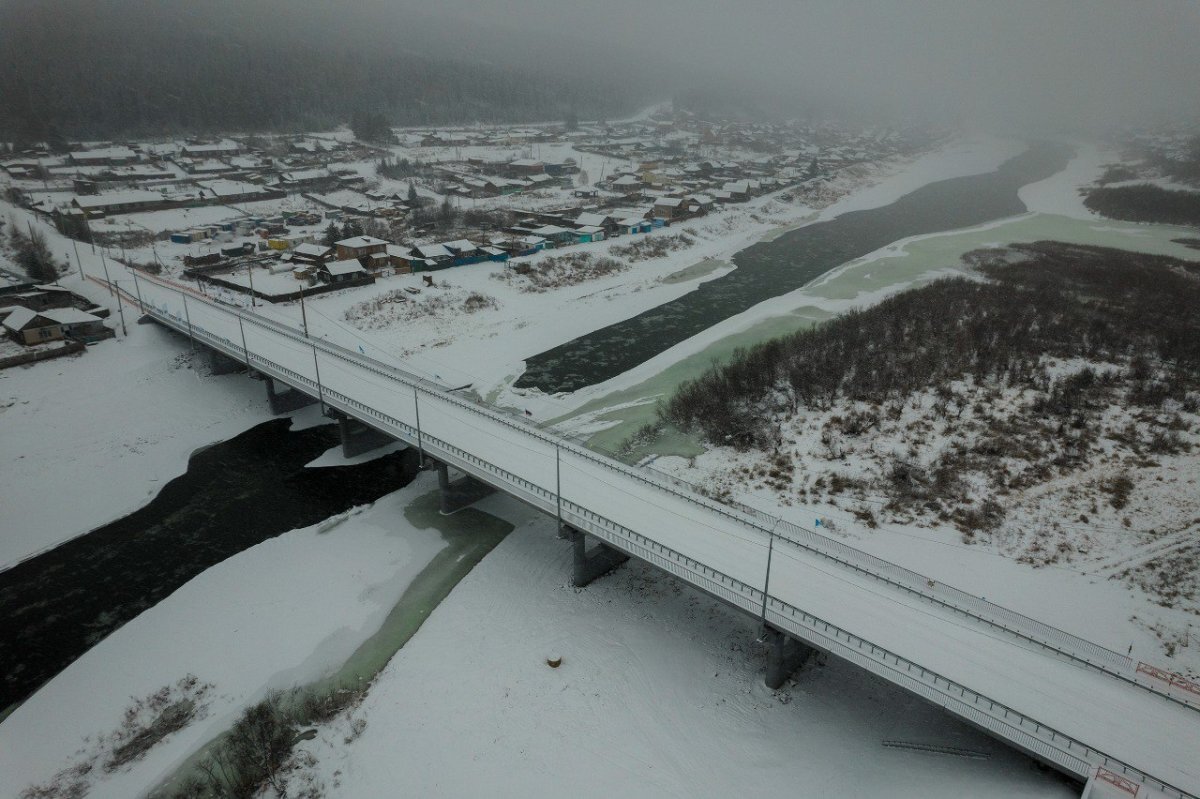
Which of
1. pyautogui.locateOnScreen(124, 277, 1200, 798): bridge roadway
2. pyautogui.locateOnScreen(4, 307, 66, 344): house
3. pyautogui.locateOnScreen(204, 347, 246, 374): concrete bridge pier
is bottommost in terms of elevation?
pyautogui.locateOnScreen(204, 347, 246, 374): concrete bridge pier

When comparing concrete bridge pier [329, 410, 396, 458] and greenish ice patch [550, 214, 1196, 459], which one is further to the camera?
greenish ice patch [550, 214, 1196, 459]

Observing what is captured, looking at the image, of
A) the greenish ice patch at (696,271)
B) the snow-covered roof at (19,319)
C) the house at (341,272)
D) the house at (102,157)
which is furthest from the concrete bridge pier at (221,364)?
the house at (102,157)

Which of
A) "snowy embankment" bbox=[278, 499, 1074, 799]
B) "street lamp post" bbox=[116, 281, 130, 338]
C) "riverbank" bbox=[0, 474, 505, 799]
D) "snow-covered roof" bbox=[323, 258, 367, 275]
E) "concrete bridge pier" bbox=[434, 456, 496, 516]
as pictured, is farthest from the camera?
"snow-covered roof" bbox=[323, 258, 367, 275]

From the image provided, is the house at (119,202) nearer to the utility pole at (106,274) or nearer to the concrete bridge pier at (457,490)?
the utility pole at (106,274)

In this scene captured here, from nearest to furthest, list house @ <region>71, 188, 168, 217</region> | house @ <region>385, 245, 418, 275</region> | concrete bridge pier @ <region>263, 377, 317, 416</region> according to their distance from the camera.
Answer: concrete bridge pier @ <region>263, 377, 317, 416</region>, house @ <region>385, 245, 418, 275</region>, house @ <region>71, 188, 168, 217</region>

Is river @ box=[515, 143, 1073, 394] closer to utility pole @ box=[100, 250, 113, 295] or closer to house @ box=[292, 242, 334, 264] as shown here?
house @ box=[292, 242, 334, 264]

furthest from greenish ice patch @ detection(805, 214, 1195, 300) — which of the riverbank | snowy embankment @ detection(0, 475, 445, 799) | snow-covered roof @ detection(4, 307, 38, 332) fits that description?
snow-covered roof @ detection(4, 307, 38, 332)

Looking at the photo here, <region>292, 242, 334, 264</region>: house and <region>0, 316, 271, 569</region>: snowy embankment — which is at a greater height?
<region>292, 242, 334, 264</region>: house

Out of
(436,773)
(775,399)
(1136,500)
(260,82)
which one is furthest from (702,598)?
(260,82)
